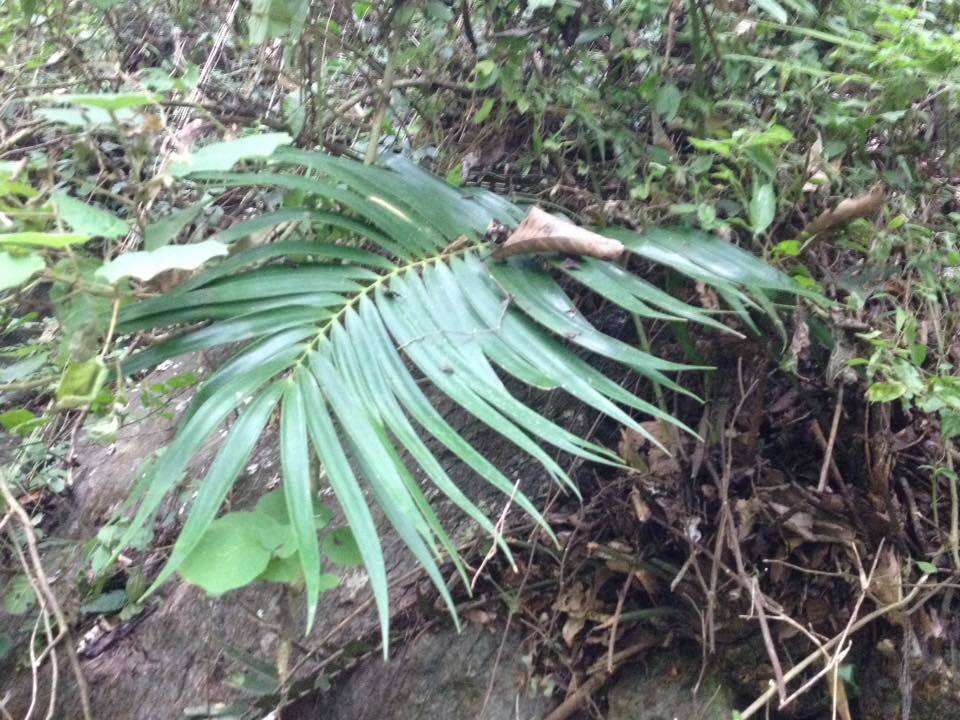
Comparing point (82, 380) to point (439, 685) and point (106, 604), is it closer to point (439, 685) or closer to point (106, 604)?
point (439, 685)

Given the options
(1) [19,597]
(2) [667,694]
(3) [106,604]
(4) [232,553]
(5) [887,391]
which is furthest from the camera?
(3) [106,604]

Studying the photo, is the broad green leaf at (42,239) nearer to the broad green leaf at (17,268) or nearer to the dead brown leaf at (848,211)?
the broad green leaf at (17,268)

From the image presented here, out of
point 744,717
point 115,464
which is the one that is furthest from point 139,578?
point 744,717

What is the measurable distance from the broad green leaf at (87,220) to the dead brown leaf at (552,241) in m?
0.59

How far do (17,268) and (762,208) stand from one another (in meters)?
1.19

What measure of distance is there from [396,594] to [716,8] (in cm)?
141

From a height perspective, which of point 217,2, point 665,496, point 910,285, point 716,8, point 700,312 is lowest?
point 665,496

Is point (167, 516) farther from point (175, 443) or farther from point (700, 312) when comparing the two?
point (700, 312)

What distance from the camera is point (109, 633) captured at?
2006 mm

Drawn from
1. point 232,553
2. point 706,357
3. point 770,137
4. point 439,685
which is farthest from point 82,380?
point 770,137

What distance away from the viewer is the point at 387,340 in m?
1.29

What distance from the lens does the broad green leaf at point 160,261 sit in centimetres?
109

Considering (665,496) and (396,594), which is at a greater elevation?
(665,496)

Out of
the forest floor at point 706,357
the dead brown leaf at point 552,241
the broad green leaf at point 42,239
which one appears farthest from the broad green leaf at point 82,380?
the dead brown leaf at point 552,241
